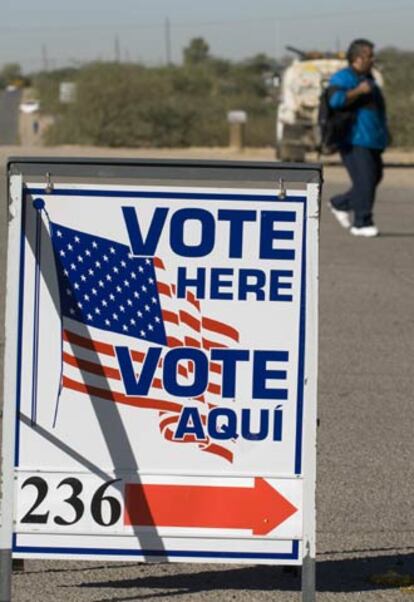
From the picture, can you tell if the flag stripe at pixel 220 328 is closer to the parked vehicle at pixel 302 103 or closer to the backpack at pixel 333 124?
the backpack at pixel 333 124

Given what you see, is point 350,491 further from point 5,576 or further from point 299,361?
point 5,576

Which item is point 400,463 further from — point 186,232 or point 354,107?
point 354,107

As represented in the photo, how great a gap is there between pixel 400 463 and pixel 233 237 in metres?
3.04

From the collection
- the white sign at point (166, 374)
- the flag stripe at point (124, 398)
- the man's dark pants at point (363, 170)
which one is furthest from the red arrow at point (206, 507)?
the man's dark pants at point (363, 170)

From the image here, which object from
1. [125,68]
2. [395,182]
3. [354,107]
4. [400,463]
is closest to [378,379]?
[400,463]

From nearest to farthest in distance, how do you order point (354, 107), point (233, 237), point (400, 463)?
point (233, 237), point (400, 463), point (354, 107)

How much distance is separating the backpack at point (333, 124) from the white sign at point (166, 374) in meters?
11.7

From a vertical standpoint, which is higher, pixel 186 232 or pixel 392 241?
pixel 186 232

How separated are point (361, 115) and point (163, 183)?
1188 centimetres

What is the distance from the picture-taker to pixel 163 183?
5.10 meters

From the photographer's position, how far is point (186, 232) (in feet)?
16.7

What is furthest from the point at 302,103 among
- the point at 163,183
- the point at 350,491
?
the point at 163,183

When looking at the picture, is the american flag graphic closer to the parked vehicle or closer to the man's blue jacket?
the man's blue jacket

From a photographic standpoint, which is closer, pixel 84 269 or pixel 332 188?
pixel 84 269
